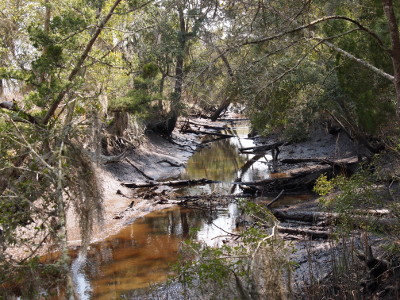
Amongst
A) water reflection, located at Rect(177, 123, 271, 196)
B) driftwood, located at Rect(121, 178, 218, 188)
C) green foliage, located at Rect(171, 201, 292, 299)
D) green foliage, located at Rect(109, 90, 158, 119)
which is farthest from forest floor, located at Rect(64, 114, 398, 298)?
green foliage, located at Rect(109, 90, 158, 119)

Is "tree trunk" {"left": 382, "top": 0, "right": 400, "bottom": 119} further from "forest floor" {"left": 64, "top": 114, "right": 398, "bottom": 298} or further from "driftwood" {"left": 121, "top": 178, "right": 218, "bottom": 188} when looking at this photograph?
"driftwood" {"left": 121, "top": 178, "right": 218, "bottom": 188}

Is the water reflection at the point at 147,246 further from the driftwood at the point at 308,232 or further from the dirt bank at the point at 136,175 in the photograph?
the driftwood at the point at 308,232

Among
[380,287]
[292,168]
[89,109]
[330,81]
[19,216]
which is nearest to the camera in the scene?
[19,216]

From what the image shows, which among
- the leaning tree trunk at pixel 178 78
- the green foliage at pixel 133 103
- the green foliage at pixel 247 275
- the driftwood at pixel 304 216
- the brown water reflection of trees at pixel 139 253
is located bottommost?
the brown water reflection of trees at pixel 139 253

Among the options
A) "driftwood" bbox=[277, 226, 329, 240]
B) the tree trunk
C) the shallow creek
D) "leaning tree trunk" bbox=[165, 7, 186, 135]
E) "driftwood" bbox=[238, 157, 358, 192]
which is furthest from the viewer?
"leaning tree trunk" bbox=[165, 7, 186, 135]

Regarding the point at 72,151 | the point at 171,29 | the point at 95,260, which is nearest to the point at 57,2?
the point at 72,151

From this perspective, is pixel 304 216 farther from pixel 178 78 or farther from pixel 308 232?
pixel 178 78

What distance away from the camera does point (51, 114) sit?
27.1ft

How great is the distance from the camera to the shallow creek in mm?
8922

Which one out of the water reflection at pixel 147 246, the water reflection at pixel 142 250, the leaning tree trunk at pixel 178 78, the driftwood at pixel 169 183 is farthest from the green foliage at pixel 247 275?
the leaning tree trunk at pixel 178 78

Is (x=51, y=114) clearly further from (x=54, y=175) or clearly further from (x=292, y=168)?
(x=292, y=168)

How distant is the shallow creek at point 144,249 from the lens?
892 centimetres

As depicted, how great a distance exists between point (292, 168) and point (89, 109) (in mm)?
12780

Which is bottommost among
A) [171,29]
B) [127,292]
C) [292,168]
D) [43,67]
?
[127,292]
